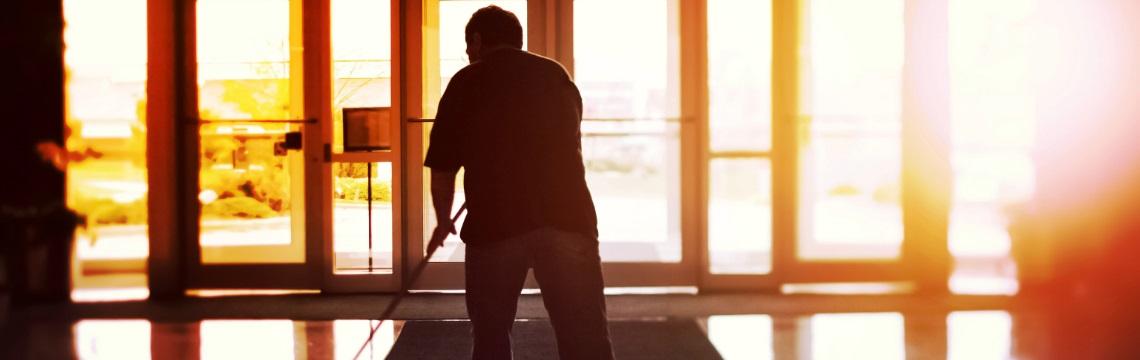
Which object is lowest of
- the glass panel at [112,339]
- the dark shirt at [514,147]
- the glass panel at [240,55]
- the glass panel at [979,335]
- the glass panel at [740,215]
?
the glass panel at [979,335]

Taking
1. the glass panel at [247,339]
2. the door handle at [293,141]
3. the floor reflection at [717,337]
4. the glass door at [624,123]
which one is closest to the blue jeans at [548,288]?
the floor reflection at [717,337]

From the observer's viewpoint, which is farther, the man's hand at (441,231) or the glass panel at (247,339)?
the glass panel at (247,339)

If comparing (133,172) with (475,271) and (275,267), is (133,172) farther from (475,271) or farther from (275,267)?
(475,271)

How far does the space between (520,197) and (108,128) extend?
3759mm

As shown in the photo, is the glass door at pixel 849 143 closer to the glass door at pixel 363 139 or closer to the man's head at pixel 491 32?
the glass door at pixel 363 139

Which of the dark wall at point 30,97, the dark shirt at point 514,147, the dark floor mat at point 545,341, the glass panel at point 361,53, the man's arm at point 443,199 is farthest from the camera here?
the glass panel at point 361,53

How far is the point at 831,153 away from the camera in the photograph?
4.77 metres

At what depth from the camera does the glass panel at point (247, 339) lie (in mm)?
3281

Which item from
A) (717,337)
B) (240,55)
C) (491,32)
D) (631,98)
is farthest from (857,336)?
(240,55)

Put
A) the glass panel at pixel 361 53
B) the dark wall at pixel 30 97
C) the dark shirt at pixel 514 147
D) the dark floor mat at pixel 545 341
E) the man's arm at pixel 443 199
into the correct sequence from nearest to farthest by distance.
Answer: the dark shirt at pixel 514 147, the man's arm at pixel 443 199, the dark floor mat at pixel 545 341, the dark wall at pixel 30 97, the glass panel at pixel 361 53

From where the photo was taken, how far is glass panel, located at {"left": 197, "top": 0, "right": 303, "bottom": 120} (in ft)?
15.2

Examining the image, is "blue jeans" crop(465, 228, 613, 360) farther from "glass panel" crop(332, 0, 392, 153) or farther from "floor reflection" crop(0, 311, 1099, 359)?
"glass panel" crop(332, 0, 392, 153)

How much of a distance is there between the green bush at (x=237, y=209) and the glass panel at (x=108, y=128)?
35 cm

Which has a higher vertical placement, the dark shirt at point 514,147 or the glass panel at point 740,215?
the dark shirt at point 514,147
